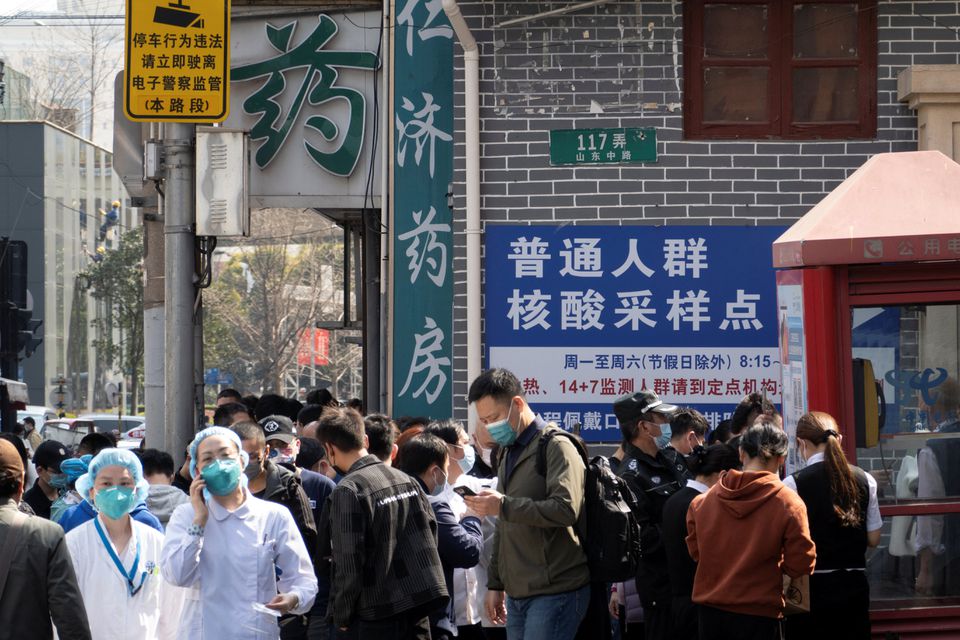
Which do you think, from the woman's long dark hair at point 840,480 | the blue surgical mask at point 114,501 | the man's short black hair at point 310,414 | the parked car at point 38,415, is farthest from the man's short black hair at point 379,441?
the parked car at point 38,415

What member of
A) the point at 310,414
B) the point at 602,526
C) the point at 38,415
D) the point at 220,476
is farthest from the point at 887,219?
the point at 38,415

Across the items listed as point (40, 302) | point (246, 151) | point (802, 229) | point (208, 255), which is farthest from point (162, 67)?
point (40, 302)

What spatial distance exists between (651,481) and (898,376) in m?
1.50

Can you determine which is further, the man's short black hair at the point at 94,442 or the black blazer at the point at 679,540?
the man's short black hair at the point at 94,442

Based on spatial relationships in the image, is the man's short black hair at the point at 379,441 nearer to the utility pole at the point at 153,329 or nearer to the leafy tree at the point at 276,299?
the utility pole at the point at 153,329

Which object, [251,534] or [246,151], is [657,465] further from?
[246,151]

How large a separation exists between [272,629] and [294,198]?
6976mm

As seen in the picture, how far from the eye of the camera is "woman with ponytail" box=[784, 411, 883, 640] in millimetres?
6262

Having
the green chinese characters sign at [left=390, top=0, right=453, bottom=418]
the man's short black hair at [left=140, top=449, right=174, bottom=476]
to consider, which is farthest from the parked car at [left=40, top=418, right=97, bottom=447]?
the man's short black hair at [left=140, top=449, right=174, bottom=476]

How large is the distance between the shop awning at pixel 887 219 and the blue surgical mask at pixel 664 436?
117cm

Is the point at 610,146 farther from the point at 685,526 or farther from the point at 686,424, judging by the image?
the point at 685,526

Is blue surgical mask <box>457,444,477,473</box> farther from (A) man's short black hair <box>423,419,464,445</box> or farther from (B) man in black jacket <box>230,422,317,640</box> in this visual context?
(B) man in black jacket <box>230,422,317,640</box>

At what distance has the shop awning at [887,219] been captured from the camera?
22.7 feet

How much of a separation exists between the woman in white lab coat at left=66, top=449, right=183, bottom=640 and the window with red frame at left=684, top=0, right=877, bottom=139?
19.9 feet
